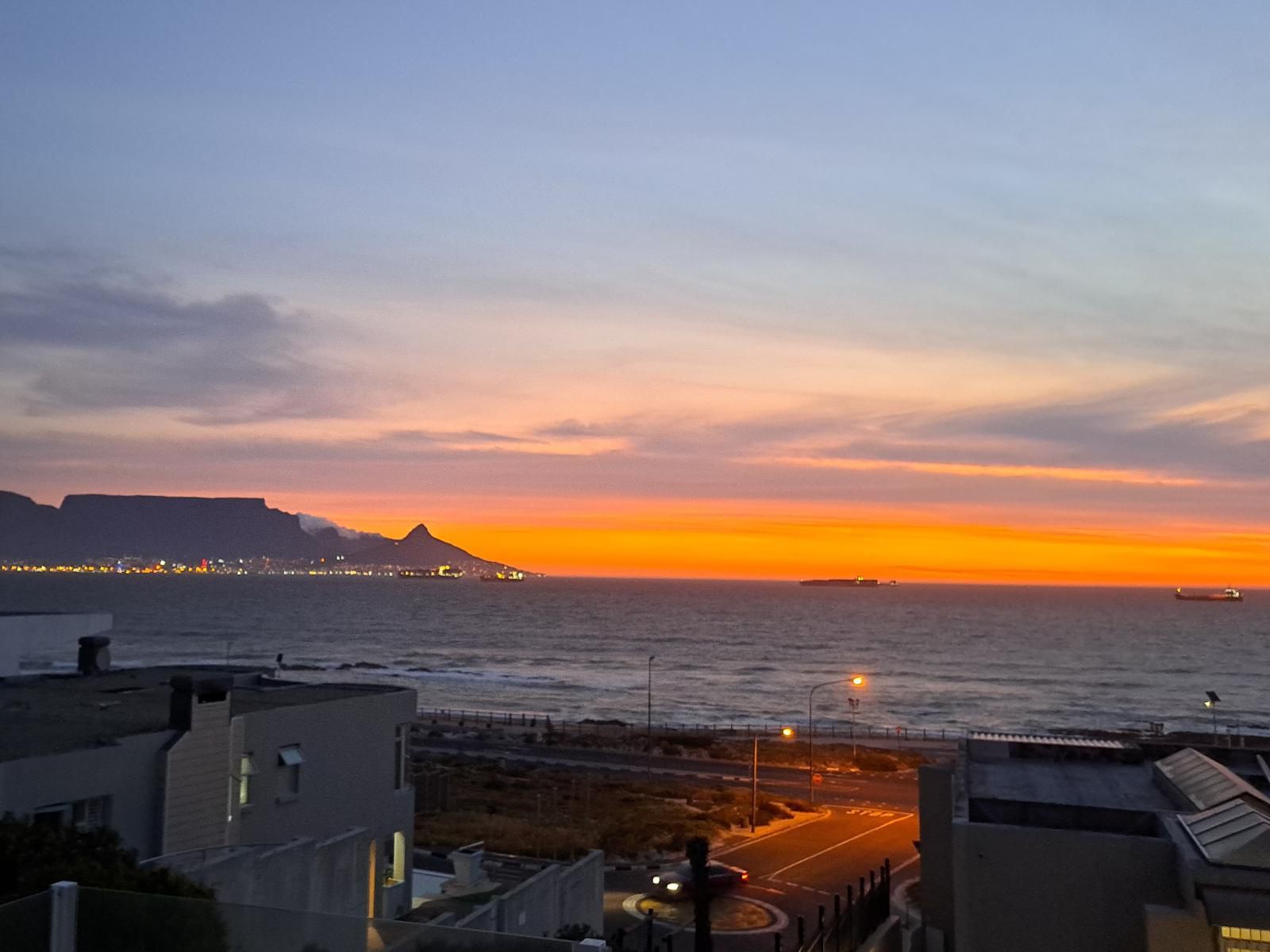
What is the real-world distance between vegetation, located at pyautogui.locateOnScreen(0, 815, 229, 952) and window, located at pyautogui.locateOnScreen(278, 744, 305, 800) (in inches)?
233

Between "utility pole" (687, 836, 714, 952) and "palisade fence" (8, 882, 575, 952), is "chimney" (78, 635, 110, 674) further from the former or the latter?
"palisade fence" (8, 882, 575, 952)

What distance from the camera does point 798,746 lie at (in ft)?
214

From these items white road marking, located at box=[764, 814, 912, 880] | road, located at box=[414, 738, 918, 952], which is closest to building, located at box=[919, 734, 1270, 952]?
road, located at box=[414, 738, 918, 952]

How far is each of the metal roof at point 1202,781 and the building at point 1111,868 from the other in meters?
0.03

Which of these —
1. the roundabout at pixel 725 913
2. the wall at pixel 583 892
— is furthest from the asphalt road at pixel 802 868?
the wall at pixel 583 892

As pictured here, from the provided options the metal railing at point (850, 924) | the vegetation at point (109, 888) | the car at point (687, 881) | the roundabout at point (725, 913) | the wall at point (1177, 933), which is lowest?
the roundabout at point (725, 913)

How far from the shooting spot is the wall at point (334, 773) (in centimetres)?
1684

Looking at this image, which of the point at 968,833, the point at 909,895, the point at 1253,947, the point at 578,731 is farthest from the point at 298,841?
the point at 578,731

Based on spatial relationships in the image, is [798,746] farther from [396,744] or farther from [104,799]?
[104,799]

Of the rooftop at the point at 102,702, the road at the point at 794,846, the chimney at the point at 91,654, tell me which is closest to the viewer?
the rooftop at the point at 102,702

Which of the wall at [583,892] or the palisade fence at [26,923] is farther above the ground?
the palisade fence at [26,923]

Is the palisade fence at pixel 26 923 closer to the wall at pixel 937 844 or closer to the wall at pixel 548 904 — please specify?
the wall at pixel 548 904

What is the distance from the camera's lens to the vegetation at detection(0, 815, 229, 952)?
502cm

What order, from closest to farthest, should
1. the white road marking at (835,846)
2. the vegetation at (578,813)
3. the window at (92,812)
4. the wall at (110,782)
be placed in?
the wall at (110,782), the window at (92,812), the white road marking at (835,846), the vegetation at (578,813)
